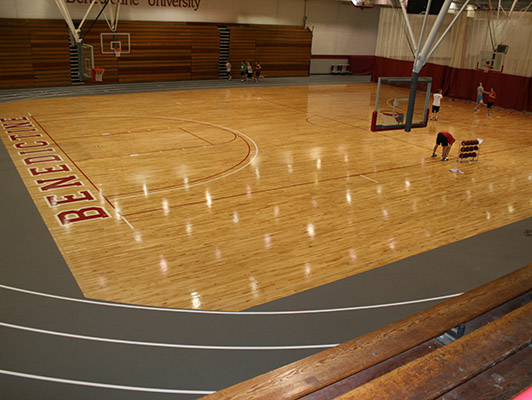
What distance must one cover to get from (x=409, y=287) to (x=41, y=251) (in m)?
7.04

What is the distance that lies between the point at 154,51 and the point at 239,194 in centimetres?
2092

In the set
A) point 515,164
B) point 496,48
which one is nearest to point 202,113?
point 515,164

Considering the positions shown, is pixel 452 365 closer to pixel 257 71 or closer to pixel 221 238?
pixel 221 238

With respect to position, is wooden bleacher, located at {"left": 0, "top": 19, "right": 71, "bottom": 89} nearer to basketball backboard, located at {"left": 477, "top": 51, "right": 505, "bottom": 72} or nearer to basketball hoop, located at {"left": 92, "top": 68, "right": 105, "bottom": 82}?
basketball hoop, located at {"left": 92, "top": 68, "right": 105, "bottom": 82}

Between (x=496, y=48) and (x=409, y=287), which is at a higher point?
(x=496, y=48)

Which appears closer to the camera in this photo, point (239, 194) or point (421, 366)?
point (421, 366)

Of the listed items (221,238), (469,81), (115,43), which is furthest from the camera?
(469,81)

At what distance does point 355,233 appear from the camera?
1075cm

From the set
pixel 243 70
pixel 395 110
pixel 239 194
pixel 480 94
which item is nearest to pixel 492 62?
pixel 480 94

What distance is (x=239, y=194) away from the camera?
506 inches

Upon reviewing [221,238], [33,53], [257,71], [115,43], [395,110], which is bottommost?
[221,238]

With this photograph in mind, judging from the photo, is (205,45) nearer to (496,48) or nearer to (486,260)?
(496,48)

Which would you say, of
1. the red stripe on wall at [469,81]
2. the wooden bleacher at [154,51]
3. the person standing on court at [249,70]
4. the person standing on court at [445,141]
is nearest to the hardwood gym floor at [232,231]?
the person standing on court at [445,141]

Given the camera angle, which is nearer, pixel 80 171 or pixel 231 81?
pixel 80 171
